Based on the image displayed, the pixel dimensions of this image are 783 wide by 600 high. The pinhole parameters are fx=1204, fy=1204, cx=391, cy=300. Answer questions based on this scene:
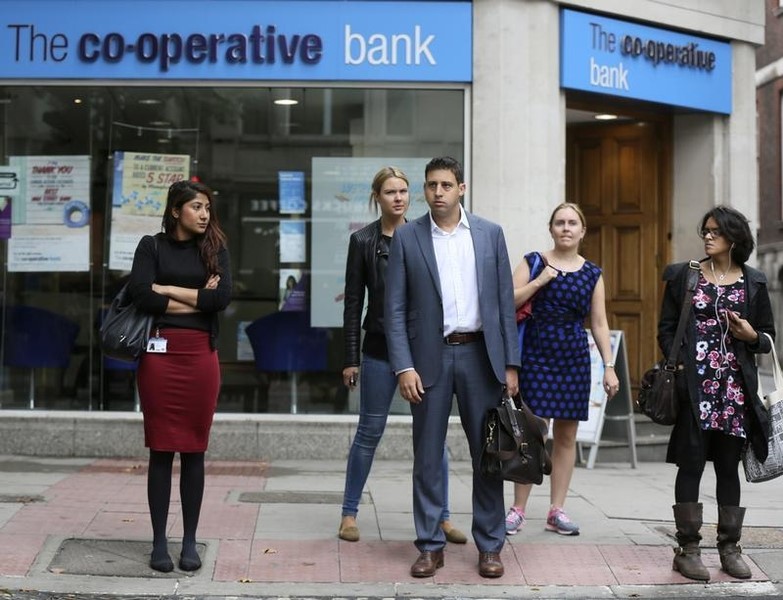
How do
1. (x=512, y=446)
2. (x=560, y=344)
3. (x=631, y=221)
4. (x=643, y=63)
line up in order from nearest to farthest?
(x=512, y=446) → (x=560, y=344) → (x=643, y=63) → (x=631, y=221)

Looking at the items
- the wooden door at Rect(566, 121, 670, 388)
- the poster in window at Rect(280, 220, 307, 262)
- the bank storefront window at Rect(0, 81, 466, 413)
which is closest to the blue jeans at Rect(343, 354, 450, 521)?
the bank storefront window at Rect(0, 81, 466, 413)

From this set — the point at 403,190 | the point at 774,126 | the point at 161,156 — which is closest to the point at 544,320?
the point at 403,190

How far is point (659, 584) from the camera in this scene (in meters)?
6.07

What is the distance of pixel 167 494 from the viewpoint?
20.1ft

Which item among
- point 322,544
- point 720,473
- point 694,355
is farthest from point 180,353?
point 720,473

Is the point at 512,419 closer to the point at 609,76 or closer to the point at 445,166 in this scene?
the point at 445,166

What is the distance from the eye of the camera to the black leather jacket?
683 cm

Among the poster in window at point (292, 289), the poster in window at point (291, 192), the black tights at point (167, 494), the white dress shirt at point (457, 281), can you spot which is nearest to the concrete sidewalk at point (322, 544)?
the black tights at point (167, 494)

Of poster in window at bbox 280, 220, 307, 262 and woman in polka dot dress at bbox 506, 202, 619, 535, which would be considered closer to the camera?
woman in polka dot dress at bbox 506, 202, 619, 535

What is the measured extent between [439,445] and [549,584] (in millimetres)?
889

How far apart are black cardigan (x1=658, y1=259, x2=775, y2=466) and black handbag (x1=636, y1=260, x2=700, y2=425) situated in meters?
0.04

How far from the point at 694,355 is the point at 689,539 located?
3.13 ft

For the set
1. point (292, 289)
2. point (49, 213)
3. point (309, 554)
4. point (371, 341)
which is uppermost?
point (49, 213)

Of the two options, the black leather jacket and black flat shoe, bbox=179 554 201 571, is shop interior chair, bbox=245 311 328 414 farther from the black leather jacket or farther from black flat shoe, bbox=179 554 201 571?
black flat shoe, bbox=179 554 201 571
